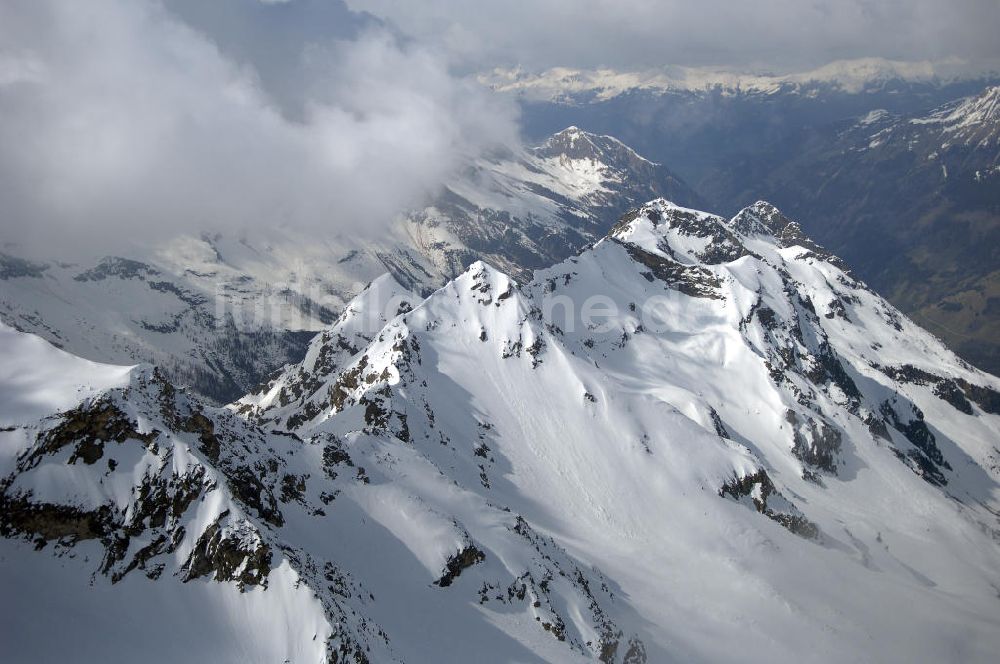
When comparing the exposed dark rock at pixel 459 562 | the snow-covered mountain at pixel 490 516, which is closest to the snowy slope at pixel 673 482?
the snow-covered mountain at pixel 490 516

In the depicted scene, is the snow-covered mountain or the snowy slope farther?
the snowy slope

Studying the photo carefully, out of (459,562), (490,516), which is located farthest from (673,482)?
(459,562)

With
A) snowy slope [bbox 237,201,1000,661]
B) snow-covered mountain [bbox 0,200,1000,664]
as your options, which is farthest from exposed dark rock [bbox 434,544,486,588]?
snowy slope [bbox 237,201,1000,661]

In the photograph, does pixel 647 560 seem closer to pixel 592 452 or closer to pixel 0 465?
pixel 592 452

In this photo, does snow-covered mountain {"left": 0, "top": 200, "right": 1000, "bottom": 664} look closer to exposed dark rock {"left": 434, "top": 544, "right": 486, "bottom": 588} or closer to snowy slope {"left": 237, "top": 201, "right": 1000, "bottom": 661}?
exposed dark rock {"left": 434, "top": 544, "right": 486, "bottom": 588}

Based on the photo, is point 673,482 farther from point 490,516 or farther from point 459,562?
point 459,562

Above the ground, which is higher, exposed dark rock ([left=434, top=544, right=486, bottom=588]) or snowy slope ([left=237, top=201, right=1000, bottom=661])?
snowy slope ([left=237, top=201, right=1000, bottom=661])

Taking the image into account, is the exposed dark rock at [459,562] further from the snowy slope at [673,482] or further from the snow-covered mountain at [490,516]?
the snowy slope at [673,482]

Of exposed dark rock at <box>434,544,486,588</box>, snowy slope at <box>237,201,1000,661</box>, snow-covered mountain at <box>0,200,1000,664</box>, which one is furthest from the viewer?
snowy slope at <box>237,201,1000,661</box>
